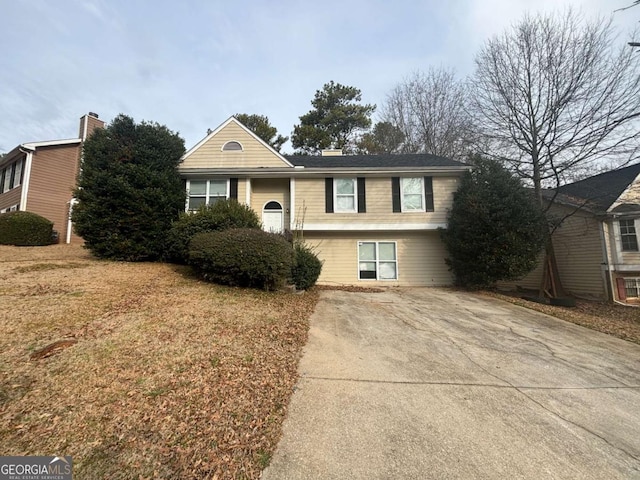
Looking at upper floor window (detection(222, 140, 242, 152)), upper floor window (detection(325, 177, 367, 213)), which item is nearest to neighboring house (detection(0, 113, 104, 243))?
upper floor window (detection(222, 140, 242, 152))

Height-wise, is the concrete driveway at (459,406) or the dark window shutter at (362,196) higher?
the dark window shutter at (362,196)

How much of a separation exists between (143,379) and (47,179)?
18.5m

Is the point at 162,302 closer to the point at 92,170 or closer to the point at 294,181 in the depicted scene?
the point at 92,170

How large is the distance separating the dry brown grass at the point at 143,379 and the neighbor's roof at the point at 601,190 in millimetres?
13115

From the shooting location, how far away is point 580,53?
10891 mm

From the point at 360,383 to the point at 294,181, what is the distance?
1032 cm

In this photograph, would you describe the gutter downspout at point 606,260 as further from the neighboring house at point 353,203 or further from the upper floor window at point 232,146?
the upper floor window at point 232,146

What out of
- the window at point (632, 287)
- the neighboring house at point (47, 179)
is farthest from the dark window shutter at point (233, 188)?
the window at point (632, 287)

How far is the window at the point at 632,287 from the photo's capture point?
35.5ft

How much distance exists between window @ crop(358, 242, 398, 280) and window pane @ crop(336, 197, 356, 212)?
5.28 ft

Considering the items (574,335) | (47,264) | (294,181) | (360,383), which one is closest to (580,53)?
(574,335)

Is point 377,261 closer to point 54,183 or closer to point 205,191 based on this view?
point 205,191

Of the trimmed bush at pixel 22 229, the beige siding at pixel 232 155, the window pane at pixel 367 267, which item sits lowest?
the window pane at pixel 367 267

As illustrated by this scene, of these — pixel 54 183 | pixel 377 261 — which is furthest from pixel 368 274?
pixel 54 183
